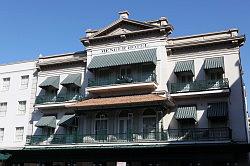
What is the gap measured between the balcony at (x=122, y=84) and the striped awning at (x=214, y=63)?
431 cm

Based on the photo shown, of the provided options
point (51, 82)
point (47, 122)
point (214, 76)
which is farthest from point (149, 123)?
point (51, 82)

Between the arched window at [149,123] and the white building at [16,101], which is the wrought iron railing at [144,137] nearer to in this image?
the arched window at [149,123]

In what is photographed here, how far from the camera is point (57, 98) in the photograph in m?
35.3

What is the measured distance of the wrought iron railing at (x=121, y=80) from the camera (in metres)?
31.5

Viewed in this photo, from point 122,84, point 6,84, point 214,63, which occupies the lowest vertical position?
point 122,84

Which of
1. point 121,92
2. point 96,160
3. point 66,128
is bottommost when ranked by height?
point 96,160

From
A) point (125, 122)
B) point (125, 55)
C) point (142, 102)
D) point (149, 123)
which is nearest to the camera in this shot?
point (142, 102)

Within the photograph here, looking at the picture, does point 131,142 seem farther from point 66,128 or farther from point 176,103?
point 66,128

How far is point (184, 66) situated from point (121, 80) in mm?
5406

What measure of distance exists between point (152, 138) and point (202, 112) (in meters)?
4.35

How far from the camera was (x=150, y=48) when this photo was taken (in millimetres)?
32625

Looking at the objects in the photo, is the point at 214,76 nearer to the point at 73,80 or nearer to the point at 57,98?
the point at 73,80

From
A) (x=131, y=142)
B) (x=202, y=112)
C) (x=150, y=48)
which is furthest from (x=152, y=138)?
(x=150, y=48)

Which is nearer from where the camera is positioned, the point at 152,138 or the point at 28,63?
the point at 152,138
